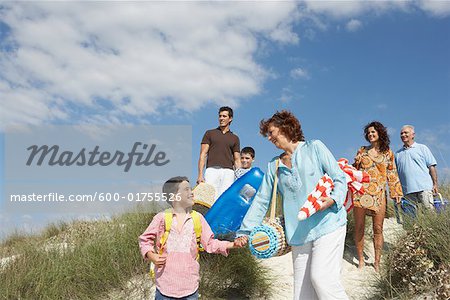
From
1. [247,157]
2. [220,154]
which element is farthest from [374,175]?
[220,154]

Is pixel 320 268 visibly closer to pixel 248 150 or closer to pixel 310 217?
Answer: pixel 310 217

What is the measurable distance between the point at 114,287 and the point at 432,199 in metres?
4.93

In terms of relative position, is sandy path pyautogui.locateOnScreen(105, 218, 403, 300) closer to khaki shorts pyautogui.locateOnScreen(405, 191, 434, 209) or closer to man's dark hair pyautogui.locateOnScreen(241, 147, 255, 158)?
khaki shorts pyautogui.locateOnScreen(405, 191, 434, 209)

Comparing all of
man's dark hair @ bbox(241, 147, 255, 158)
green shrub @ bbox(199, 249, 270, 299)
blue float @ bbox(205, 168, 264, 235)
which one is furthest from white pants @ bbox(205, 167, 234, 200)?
green shrub @ bbox(199, 249, 270, 299)

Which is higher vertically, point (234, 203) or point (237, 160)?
point (237, 160)

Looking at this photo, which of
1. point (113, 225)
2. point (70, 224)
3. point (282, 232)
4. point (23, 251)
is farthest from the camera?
point (70, 224)

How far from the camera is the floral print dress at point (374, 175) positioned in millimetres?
6484

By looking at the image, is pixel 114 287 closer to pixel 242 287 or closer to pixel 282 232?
pixel 242 287

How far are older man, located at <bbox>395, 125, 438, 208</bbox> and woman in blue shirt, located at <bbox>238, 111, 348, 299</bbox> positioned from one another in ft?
14.6

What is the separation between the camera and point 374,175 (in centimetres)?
652

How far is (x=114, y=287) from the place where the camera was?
237 inches

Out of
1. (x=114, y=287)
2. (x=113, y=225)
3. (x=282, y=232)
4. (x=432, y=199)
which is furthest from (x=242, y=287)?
(x=432, y=199)

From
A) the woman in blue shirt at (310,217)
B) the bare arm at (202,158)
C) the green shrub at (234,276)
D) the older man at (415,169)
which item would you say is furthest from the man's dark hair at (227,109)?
the woman in blue shirt at (310,217)

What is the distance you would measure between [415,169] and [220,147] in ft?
10.4
